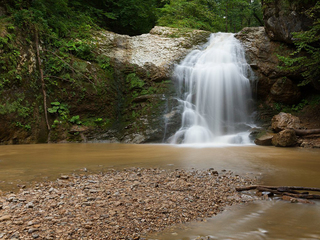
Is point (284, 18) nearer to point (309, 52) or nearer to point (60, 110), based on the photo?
point (309, 52)

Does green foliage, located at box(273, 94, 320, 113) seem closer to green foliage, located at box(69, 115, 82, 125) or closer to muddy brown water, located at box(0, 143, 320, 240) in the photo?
muddy brown water, located at box(0, 143, 320, 240)

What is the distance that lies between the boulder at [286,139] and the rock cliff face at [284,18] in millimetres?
4464

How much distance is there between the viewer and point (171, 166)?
4.79 m

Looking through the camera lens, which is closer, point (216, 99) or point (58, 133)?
point (58, 133)

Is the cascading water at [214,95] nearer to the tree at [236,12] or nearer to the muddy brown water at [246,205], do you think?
the muddy brown water at [246,205]

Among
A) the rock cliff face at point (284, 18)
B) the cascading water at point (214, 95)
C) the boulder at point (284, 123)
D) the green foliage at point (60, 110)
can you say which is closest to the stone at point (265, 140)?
the boulder at point (284, 123)

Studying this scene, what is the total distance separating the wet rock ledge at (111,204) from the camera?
209cm

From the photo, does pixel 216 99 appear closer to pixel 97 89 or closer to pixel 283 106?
pixel 283 106

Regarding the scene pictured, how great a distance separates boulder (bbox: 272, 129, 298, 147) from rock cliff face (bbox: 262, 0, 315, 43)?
4.46 meters

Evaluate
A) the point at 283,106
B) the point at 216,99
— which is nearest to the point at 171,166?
the point at 216,99

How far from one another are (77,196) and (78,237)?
0.86 meters

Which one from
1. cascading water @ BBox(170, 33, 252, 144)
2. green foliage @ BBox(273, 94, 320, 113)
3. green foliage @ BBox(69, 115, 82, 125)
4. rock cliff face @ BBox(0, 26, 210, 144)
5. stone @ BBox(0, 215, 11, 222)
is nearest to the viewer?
stone @ BBox(0, 215, 11, 222)

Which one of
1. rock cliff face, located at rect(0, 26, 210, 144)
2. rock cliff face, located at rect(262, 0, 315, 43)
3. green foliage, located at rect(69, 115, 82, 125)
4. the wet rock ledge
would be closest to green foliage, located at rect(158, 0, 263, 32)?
rock cliff face, located at rect(0, 26, 210, 144)

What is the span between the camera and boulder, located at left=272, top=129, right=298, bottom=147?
8.44 meters
